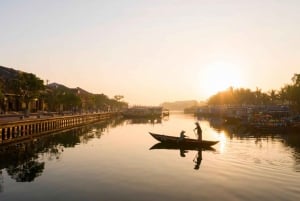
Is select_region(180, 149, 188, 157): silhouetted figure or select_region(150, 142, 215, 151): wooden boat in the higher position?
select_region(150, 142, 215, 151): wooden boat

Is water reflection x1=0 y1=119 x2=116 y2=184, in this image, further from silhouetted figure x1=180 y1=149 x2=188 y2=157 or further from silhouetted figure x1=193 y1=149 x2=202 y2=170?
silhouetted figure x1=193 y1=149 x2=202 y2=170

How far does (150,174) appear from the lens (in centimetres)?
2966

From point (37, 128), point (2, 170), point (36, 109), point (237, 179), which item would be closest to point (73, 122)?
point (36, 109)

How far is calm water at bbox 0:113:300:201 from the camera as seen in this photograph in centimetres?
2330

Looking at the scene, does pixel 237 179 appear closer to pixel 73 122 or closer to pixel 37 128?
pixel 37 128

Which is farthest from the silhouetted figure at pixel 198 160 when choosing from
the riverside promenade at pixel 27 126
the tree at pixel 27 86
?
the tree at pixel 27 86

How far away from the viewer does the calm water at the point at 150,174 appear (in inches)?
917

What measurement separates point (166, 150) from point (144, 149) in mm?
3479

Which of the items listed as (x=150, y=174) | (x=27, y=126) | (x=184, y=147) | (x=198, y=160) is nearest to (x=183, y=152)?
(x=184, y=147)

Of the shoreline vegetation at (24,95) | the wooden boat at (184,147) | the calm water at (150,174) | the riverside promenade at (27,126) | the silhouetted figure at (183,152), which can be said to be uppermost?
the shoreline vegetation at (24,95)

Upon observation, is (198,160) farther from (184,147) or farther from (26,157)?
(26,157)

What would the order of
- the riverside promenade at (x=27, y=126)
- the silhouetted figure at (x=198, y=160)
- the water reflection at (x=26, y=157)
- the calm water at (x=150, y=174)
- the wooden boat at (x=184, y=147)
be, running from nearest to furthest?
the calm water at (x=150, y=174) → the water reflection at (x=26, y=157) → the silhouetted figure at (x=198, y=160) → the wooden boat at (x=184, y=147) → the riverside promenade at (x=27, y=126)

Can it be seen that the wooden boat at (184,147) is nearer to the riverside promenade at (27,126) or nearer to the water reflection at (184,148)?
the water reflection at (184,148)

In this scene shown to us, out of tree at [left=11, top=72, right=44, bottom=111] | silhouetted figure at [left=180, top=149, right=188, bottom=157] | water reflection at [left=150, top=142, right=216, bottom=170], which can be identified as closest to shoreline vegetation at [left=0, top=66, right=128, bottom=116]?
tree at [left=11, top=72, right=44, bottom=111]
